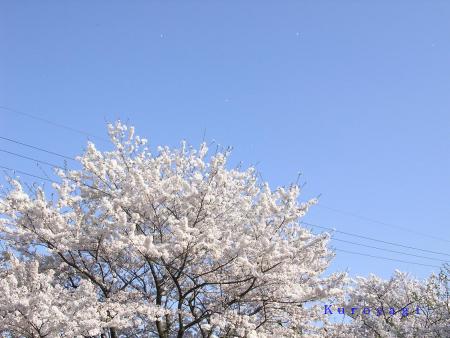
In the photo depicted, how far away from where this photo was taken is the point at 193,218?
12844mm

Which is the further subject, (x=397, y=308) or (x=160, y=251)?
(x=397, y=308)

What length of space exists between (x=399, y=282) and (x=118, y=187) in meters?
14.8

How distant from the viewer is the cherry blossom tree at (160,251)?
11.3 metres

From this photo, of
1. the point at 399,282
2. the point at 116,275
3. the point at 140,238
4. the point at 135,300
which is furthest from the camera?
the point at 399,282

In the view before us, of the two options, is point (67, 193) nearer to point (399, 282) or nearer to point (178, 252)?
point (178, 252)

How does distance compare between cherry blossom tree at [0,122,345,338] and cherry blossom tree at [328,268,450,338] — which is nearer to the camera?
cherry blossom tree at [0,122,345,338]

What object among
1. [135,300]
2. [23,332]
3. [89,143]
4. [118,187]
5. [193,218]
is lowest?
[23,332]

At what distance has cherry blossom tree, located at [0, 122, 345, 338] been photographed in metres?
11.3

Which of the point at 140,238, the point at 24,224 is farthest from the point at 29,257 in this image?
the point at 140,238

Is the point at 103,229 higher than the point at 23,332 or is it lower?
higher

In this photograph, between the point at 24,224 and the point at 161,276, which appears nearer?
the point at 24,224

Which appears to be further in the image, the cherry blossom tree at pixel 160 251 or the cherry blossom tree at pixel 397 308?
the cherry blossom tree at pixel 397 308

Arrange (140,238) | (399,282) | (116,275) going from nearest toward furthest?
(140,238)
(116,275)
(399,282)

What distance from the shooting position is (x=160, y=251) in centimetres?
1150
